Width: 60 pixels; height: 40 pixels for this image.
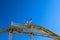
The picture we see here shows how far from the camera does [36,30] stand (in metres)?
11.8

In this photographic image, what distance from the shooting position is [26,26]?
37.5ft

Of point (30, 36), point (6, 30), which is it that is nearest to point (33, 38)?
point (30, 36)

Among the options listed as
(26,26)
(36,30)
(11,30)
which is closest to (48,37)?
(36,30)

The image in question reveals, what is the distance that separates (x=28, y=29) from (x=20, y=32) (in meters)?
0.54

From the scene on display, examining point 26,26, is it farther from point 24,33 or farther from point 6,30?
point 6,30

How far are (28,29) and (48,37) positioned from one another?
1.56 m

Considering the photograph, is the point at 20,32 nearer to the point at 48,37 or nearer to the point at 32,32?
the point at 32,32

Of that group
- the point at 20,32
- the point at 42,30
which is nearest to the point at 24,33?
the point at 20,32

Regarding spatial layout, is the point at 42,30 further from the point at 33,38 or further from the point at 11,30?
the point at 11,30

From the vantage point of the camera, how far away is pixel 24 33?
11.6 meters

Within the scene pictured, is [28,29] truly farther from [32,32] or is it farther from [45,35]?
[45,35]

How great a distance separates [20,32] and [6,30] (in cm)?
101

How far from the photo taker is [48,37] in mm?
12164

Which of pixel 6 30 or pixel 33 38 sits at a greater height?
pixel 6 30
